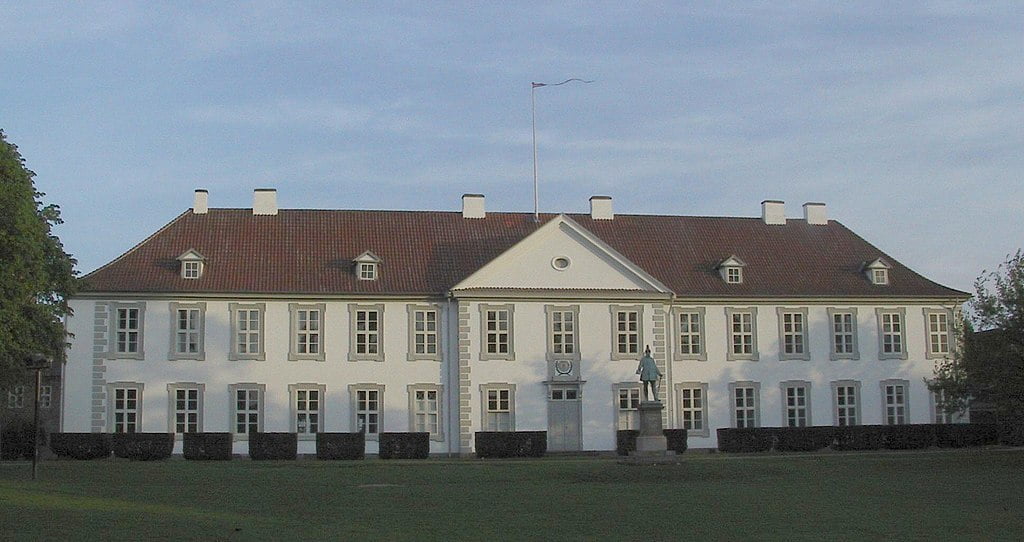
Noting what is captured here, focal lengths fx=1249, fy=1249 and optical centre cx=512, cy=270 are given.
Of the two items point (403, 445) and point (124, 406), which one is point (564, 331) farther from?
point (124, 406)

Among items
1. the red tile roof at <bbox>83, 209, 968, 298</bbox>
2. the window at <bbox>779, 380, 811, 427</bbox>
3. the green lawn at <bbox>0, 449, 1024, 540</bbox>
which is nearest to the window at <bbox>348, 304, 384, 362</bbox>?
the red tile roof at <bbox>83, 209, 968, 298</bbox>

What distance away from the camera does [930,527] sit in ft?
59.8

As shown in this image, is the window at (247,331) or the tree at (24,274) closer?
the tree at (24,274)

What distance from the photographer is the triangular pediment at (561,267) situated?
4550 centimetres

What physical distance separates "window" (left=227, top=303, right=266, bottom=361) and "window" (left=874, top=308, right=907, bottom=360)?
2358cm

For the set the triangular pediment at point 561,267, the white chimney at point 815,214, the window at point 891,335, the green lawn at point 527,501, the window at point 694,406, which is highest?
the white chimney at point 815,214

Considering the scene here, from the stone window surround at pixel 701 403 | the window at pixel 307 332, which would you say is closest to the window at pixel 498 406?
the window at pixel 307 332

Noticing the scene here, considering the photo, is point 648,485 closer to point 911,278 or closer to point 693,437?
point 693,437

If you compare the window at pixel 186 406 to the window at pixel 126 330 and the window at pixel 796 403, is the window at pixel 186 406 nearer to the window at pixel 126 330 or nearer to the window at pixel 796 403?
the window at pixel 126 330

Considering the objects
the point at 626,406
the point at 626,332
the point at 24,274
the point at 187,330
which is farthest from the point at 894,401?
the point at 24,274

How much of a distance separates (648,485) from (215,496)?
9498 millimetres

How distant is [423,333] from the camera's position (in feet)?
150

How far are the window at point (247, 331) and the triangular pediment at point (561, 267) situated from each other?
7.40 metres

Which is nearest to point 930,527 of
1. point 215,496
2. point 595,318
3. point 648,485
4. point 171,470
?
point 648,485
